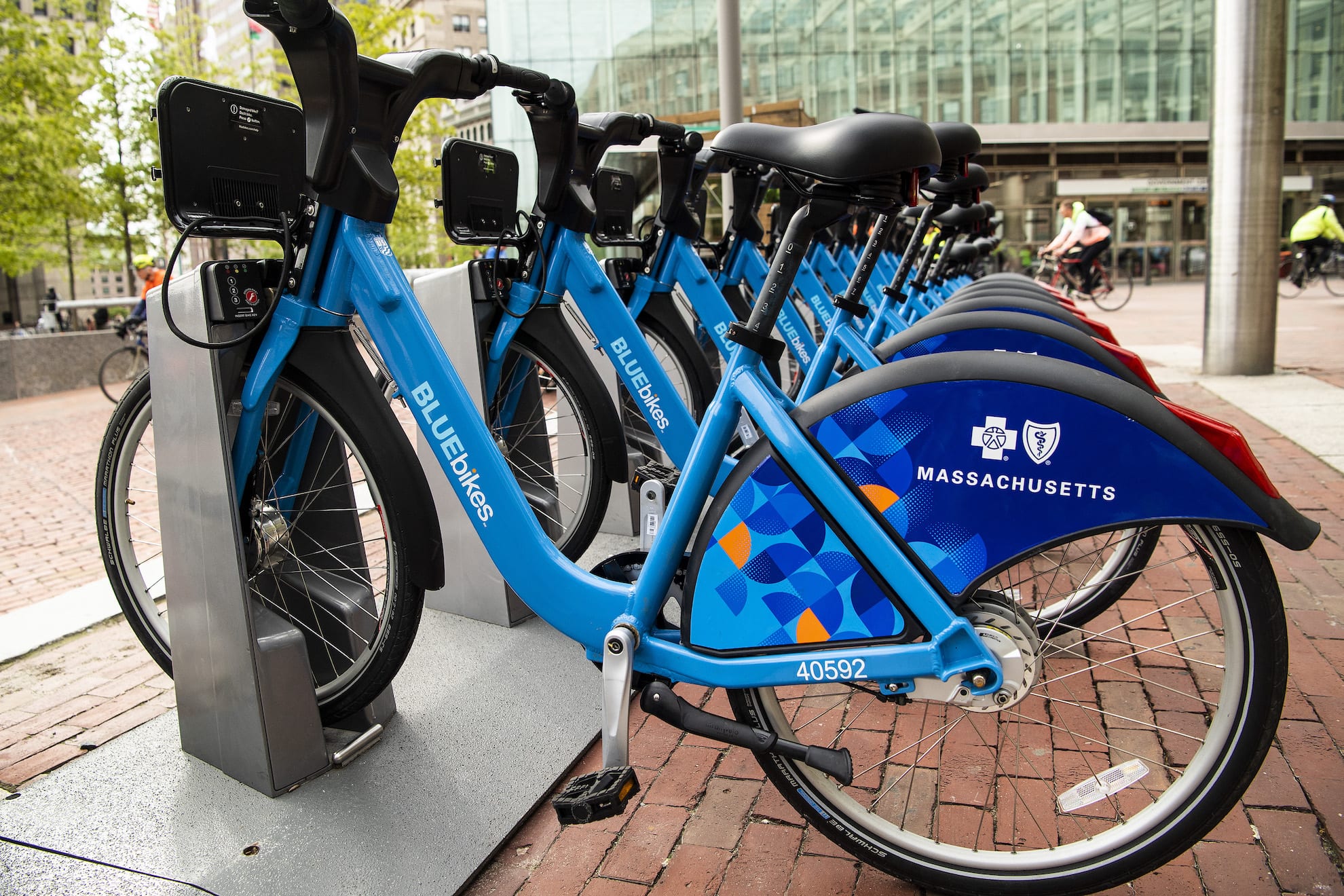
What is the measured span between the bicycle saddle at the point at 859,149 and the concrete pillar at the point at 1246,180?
7.49m

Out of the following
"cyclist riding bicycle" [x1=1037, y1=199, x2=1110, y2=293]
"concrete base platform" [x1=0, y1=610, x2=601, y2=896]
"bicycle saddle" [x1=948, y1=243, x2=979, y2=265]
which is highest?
"cyclist riding bicycle" [x1=1037, y1=199, x2=1110, y2=293]

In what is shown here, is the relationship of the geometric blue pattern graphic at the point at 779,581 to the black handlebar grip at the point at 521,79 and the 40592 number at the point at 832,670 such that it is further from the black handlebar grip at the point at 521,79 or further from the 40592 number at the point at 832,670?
the black handlebar grip at the point at 521,79

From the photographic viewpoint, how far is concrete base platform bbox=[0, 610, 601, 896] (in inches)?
81.9

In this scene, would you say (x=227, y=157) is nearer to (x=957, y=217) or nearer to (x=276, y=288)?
(x=276, y=288)

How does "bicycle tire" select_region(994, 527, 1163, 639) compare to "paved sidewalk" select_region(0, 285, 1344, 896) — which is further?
"bicycle tire" select_region(994, 527, 1163, 639)

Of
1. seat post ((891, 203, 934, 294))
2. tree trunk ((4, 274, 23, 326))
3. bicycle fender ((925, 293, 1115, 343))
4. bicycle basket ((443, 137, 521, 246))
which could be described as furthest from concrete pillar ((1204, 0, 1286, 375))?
tree trunk ((4, 274, 23, 326))

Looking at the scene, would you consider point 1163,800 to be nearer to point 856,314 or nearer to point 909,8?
point 856,314

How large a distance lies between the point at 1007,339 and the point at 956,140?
0.63 m

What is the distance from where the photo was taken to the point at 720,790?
2.45m

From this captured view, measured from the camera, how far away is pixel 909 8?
2897 cm

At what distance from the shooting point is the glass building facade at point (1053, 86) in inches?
1125

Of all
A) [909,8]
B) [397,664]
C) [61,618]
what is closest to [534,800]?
[397,664]

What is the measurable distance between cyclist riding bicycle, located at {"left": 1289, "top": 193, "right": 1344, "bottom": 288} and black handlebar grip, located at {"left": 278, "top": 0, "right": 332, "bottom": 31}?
1989 centimetres

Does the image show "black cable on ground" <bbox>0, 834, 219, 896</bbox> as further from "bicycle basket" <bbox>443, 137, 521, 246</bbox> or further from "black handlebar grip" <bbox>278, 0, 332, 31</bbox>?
"bicycle basket" <bbox>443, 137, 521, 246</bbox>
